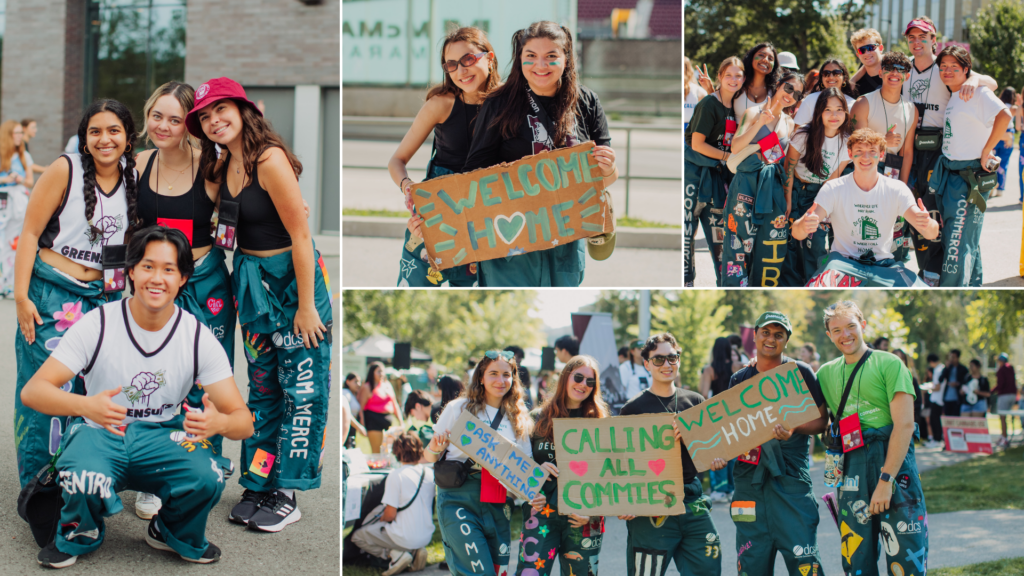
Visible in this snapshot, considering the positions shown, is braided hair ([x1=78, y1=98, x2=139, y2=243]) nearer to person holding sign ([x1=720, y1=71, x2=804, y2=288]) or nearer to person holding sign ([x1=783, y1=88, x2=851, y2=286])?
person holding sign ([x1=720, y1=71, x2=804, y2=288])

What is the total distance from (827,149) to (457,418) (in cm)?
348

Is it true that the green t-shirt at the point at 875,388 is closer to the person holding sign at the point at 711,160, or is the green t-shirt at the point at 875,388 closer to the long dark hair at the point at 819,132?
the long dark hair at the point at 819,132

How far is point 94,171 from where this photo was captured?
407 centimetres

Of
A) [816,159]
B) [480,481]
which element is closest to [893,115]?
[816,159]

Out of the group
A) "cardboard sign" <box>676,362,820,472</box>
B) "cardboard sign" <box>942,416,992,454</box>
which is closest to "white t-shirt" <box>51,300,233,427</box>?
"cardboard sign" <box>676,362,820,472</box>

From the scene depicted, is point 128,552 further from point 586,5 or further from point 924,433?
point 586,5

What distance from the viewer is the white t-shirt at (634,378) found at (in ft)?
29.3

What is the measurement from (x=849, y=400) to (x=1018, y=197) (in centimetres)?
1126

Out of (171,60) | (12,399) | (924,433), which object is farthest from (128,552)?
(171,60)

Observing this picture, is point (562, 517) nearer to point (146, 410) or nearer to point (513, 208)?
point (513, 208)

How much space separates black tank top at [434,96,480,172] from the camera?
4.02 m

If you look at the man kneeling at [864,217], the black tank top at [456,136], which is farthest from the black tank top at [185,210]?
the man kneeling at [864,217]

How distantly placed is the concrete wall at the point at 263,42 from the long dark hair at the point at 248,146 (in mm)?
16124

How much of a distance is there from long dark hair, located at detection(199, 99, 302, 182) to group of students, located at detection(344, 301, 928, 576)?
1457 millimetres
